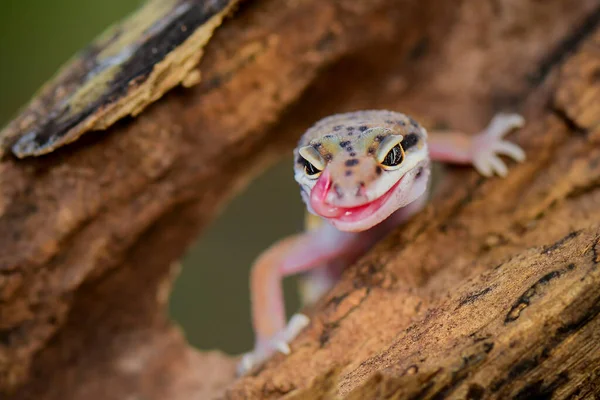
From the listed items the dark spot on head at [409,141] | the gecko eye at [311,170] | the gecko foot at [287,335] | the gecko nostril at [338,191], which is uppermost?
the gecko eye at [311,170]

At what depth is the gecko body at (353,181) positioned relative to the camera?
2059 mm

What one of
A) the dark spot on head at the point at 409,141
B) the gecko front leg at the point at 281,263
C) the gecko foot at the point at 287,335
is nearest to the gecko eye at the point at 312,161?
the dark spot on head at the point at 409,141

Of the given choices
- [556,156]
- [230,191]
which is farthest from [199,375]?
[556,156]

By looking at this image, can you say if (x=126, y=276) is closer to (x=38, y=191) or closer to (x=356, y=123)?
→ (x=38, y=191)

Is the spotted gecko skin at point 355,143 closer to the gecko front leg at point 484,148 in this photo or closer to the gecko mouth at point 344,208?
the gecko mouth at point 344,208

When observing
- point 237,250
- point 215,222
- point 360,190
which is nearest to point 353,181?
point 360,190

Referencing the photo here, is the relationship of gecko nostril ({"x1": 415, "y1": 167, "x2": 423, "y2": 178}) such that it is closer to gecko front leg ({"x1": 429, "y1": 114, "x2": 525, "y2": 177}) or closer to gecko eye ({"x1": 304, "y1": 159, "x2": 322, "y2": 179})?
gecko eye ({"x1": 304, "y1": 159, "x2": 322, "y2": 179})

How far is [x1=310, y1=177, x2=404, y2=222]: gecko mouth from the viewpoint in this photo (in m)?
2.03

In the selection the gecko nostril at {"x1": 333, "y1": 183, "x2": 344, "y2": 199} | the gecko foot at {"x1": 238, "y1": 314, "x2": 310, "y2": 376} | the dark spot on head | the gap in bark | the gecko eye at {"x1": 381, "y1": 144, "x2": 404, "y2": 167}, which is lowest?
the gap in bark

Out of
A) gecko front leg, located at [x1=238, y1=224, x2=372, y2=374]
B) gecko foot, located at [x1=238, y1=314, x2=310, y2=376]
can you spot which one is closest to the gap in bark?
gecko front leg, located at [x1=238, y1=224, x2=372, y2=374]

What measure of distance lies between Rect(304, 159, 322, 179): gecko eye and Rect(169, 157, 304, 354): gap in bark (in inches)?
124

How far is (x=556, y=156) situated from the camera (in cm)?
295

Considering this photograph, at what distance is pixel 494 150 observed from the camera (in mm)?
3020

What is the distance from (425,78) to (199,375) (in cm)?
282
